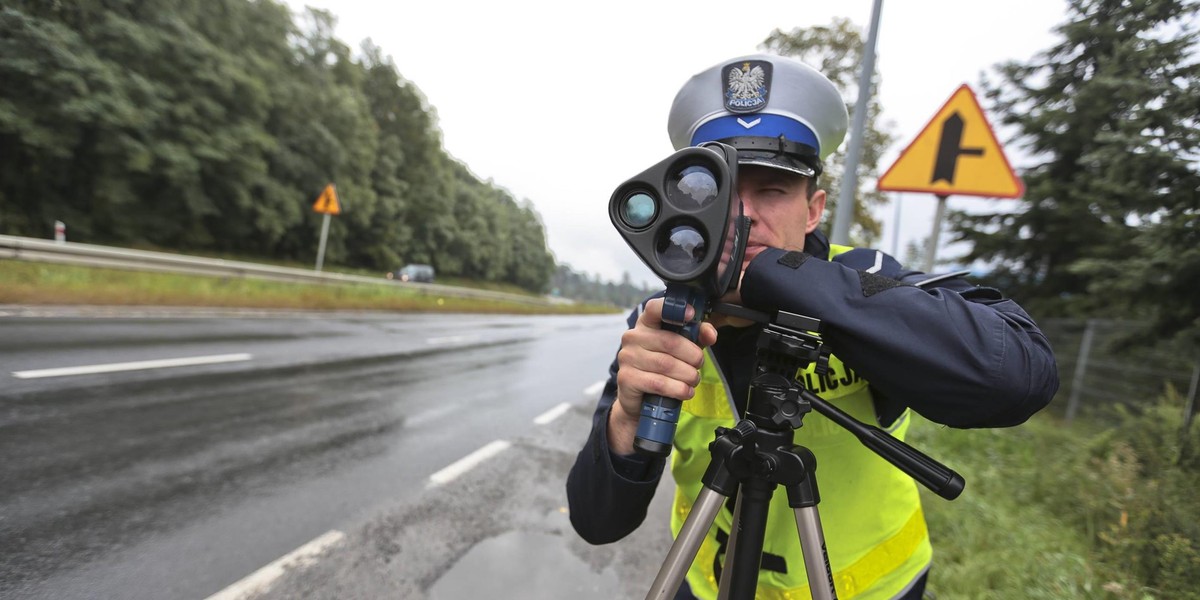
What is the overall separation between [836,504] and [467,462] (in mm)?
3475

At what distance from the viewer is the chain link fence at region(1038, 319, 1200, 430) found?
4195 mm

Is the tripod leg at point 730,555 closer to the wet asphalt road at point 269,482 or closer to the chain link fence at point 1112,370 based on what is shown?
the wet asphalt road at point 269,482

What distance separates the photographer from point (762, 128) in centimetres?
115

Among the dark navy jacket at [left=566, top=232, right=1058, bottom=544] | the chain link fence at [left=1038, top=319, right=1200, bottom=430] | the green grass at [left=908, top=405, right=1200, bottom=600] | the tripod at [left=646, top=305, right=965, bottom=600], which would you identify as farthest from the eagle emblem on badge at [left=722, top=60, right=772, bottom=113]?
the chain link fence at [left=1038, top=319, right=1200, bottom=430]

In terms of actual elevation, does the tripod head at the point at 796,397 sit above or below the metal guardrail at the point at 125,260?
above

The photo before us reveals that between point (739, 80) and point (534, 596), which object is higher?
point (739, 80)

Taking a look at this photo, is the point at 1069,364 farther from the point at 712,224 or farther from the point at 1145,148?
the point at 712,224

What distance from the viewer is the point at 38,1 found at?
15383mm

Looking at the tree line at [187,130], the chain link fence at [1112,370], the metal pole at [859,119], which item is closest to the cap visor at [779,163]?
the chain link fence at [1112,370]

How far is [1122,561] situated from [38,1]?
24.7m

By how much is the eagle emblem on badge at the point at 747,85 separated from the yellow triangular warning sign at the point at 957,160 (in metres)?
2.94

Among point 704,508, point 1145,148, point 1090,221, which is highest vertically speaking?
point 1090,221

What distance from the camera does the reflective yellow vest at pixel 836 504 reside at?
1149mm

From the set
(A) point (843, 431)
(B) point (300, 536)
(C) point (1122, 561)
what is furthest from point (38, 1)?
(C) point (1122, 561)
